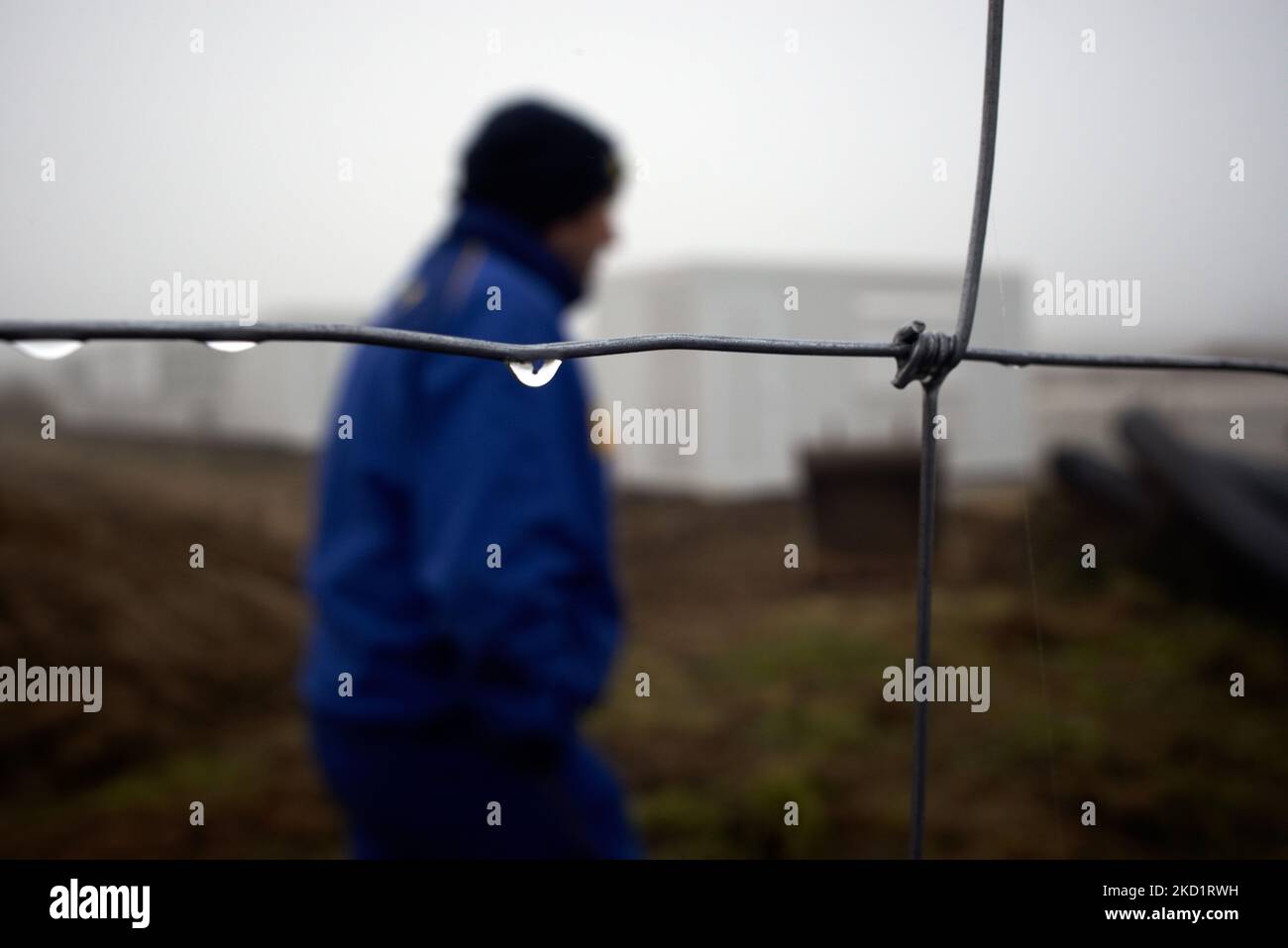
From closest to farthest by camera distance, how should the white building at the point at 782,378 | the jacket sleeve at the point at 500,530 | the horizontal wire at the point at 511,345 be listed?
the horizontal wire at the point at 511,345
the jacket sleeve at the point at 500,530
the white building at the point at 782,378


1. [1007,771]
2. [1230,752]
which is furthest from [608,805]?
[1230,752]

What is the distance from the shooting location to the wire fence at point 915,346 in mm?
463

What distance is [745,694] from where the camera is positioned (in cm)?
370

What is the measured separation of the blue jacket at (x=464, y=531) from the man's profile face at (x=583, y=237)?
11cm

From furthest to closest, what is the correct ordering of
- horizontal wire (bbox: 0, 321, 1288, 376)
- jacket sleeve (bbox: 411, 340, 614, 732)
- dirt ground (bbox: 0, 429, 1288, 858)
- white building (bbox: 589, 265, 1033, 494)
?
white building (bbox: 589, 265, 1033, 494) < dirt ground (bbox: 0, 429, 1288, 858) < jacket sleeve (bbox: 411, 340, 614, 732) < horizontal wire (bbox: 0, 321, 1288, 376)

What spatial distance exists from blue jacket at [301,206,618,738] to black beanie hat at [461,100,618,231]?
95mm

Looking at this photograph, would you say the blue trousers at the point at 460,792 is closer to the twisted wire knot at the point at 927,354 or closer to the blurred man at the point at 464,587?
the blurred man at the point at 464,587

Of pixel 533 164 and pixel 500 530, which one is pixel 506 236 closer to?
pixel 533 164

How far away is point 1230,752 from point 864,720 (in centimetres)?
106

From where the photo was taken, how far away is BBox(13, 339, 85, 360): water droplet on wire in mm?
452

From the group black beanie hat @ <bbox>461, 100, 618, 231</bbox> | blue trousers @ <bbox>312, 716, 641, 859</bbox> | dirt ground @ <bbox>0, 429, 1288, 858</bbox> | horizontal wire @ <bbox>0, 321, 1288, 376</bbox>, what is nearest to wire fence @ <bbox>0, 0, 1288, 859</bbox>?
horizontal wire @ <bbox>0, 321, 1288, 376</bbox>

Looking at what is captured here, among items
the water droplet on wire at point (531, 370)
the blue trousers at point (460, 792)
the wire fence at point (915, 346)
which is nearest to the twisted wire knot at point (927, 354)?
the wire fence at point (915, 346)

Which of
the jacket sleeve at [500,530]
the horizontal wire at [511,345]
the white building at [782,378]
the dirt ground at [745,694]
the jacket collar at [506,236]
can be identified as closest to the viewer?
the horizontal wire at [511,345]

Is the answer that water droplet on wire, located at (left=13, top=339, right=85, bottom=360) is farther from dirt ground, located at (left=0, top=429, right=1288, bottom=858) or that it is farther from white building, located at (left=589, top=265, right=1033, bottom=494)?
white building, located at (left=589, top=265, right=1033, bottom=494)
